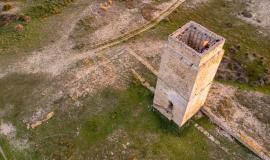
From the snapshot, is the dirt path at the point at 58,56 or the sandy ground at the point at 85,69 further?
the dirt path at the point at 58,56

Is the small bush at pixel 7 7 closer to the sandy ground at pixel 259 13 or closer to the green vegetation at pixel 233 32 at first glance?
the green vegetation at pixel 233 32

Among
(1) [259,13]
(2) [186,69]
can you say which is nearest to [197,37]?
(2) [186,69]

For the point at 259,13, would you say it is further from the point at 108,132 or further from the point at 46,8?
the point at 108,132

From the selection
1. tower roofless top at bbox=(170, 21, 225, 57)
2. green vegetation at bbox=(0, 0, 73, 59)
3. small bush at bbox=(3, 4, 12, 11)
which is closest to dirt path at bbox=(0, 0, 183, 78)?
green vegetation at bbox=(0, 0, 73, 59)

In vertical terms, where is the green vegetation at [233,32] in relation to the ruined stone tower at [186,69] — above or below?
below

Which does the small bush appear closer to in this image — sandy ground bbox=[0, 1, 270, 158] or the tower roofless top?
sandy ground bbox=[0, 1, 270, 158]

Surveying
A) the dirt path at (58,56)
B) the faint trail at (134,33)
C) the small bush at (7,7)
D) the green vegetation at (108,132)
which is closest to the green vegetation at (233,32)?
the faint trail at (134,33)

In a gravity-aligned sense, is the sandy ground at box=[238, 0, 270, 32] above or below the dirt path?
above
